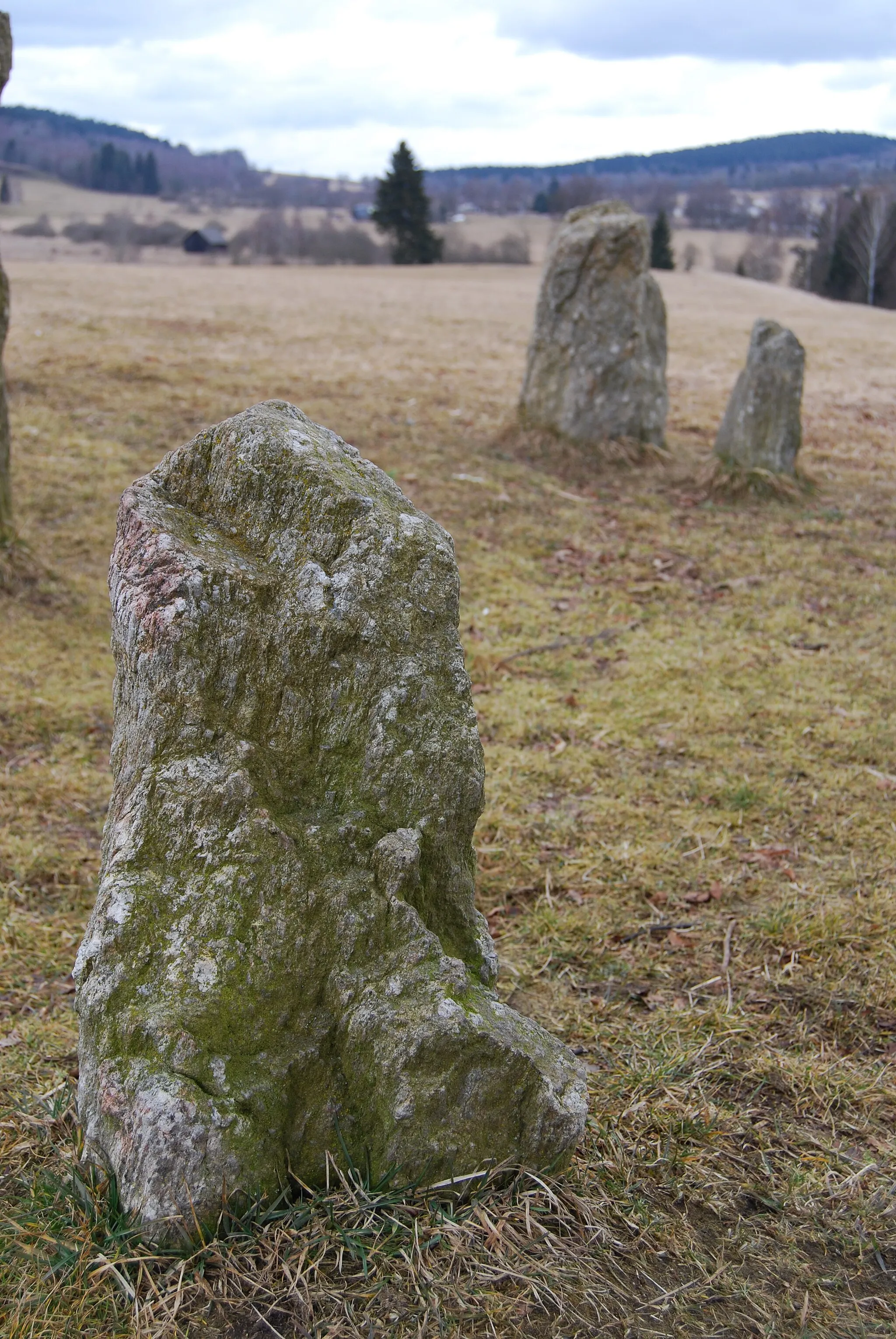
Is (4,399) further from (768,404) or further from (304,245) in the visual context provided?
(304,245)

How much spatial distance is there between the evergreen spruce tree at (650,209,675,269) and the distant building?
2676 cm

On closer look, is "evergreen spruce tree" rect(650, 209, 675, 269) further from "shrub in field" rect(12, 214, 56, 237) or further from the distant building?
"shrub in field" rect(12, 214, 56, 237)

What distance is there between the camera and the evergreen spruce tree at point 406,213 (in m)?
47.7

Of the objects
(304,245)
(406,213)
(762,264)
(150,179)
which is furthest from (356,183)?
(406,213)

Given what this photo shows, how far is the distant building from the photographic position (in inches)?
2507

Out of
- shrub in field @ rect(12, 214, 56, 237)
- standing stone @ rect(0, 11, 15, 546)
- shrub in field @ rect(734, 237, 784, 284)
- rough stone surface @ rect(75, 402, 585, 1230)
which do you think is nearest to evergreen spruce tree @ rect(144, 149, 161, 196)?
shrub in field @ rect(12, 214, 56, 237)

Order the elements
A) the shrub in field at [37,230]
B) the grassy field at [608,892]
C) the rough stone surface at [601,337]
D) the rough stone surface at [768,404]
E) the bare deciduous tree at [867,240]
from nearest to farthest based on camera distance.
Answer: the grassy field at [608,892] < the rough stone surface at [768,404] < the rough stone surface at [601,337] < the bare deciduous tree at [867,240] < the shrub in field at [37,230]

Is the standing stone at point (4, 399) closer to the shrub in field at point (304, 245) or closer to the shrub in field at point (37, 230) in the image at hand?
the shrub in field at point (304, 245)

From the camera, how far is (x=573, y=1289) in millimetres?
2662

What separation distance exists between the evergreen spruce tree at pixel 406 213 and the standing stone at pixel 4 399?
43.6 metres

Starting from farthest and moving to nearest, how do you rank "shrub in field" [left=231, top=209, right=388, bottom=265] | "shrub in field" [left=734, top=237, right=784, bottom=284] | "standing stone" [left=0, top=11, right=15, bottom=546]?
"shrub in field" [left=734, top=237, right=784, bottom=284], "shrub in field" [left=231, top=209, right=388, bottom=265], "standing stone" [left=0, top=11, right=15, bottom=546]

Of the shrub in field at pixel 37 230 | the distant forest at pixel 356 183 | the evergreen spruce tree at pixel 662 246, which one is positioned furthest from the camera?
the distant forest at pixel 356 183

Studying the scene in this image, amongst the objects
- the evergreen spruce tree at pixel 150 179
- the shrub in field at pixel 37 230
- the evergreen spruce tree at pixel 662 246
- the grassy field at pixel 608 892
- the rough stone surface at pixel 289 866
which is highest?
the evergreen spruce tree at pixel 150 179

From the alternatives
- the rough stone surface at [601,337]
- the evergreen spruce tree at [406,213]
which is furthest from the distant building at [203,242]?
the rough stone surface at [601,337]
